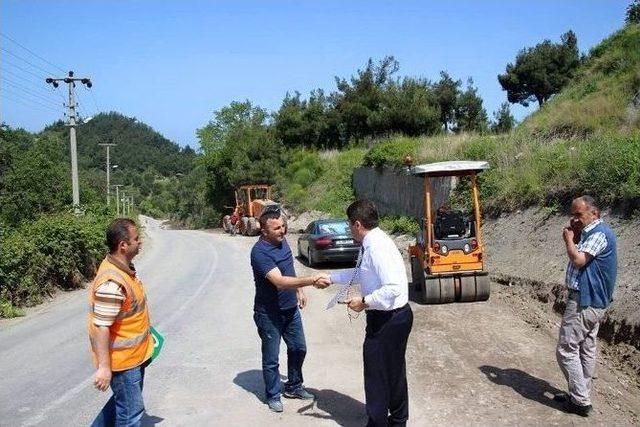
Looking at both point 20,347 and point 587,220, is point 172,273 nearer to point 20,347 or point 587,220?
point 20,347

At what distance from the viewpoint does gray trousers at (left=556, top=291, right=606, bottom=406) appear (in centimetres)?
546

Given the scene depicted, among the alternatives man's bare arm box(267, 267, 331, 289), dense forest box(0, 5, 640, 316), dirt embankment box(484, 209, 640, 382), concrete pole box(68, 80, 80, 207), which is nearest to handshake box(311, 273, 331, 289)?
man's bare arm box(267, 267, 331, 289)

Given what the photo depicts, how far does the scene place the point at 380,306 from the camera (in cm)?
452

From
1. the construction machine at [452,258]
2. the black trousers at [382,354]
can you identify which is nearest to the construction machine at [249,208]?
the construction machine at [452,258]

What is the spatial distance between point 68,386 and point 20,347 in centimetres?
272

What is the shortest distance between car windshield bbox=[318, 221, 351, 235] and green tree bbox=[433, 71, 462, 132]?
24.7 m

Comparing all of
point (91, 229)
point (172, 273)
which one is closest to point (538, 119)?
point (172, 273)

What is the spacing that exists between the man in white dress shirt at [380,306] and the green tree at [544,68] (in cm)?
3921

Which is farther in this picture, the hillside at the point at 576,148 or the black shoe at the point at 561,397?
the hillside at the point at 576,148

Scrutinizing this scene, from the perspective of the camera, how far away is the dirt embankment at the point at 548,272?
26.4 ft

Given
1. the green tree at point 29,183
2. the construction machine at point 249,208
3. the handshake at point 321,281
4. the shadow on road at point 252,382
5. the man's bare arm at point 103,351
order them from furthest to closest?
the green tree at point 29,183, the construction machine at point 249,208, the shadow on road at point 252,382, the handshake at point 321,281, the man's bare arm at point 103,351

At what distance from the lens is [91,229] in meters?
16.2

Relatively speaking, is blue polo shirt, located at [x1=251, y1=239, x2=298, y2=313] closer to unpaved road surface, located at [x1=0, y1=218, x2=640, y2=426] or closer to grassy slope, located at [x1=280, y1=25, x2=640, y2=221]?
unpaved road surface, located at [x1=0, y1=218, x2=640, y2=426]

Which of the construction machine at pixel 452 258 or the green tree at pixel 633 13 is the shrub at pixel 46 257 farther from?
the green tree at pixel 633 13
